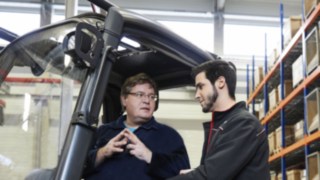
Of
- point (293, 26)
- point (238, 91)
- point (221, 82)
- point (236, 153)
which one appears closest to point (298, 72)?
point (293, 26)

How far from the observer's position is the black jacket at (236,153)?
7.27 feet

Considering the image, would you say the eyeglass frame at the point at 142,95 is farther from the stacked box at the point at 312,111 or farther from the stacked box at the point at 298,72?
the stacked box at the point at 298,72

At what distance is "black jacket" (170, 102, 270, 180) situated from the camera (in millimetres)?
2215

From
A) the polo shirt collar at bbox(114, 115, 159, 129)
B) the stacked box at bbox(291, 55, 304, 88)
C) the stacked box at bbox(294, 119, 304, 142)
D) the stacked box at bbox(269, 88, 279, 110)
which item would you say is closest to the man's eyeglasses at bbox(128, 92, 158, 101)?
the polo shirt collar at bbox(114, 115, 159, 129)

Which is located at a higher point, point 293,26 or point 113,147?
point 293,26

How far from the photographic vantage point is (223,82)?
8.11ft

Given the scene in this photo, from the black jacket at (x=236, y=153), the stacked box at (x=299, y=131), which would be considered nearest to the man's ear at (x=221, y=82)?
the black jacket at (x=236, y=153)

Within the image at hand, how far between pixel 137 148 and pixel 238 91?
8.09 meters

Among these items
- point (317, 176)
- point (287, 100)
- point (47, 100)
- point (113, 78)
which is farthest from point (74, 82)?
point (287, 100)

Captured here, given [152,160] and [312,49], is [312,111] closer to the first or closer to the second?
[312,49]

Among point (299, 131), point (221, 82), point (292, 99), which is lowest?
point (299, 131)

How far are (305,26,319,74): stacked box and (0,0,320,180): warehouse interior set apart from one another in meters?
0.01

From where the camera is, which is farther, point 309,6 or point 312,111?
point 309,6

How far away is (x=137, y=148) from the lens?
2.30 meters
